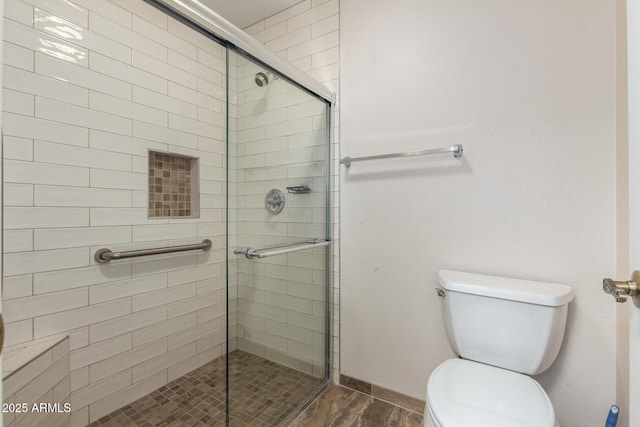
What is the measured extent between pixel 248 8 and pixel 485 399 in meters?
2.42

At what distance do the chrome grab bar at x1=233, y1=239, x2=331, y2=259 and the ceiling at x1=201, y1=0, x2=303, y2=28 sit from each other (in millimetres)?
1525

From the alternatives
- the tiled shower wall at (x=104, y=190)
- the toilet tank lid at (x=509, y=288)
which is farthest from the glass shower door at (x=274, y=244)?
the toilet tank lid at (x=509, y=288)

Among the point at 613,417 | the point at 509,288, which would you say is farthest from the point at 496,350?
the point at 613,417

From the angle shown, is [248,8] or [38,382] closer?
[38,382]

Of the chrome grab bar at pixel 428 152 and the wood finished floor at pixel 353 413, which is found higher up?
the chrome grab bar at pixel 428 152

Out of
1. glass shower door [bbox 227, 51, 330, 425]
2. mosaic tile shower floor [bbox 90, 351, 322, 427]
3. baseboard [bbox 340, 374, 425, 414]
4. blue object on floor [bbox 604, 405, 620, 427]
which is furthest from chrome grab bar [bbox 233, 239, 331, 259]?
blue object on floor [bbox 604, 405, 620, 427]

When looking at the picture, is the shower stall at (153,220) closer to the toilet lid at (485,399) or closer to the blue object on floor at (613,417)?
the toilet lid at (485,399)

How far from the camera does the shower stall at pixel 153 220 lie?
1.27 metres

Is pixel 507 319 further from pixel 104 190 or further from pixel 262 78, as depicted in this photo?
pixel 104 190

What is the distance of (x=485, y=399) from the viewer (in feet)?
3.14

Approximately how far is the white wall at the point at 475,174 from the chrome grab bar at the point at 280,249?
183mm

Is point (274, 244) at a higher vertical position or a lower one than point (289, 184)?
lower

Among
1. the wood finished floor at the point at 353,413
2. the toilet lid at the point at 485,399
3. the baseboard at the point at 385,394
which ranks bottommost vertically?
the wood finished floor at the point at 353,413

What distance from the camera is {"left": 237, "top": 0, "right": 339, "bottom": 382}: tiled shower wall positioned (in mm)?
1334
